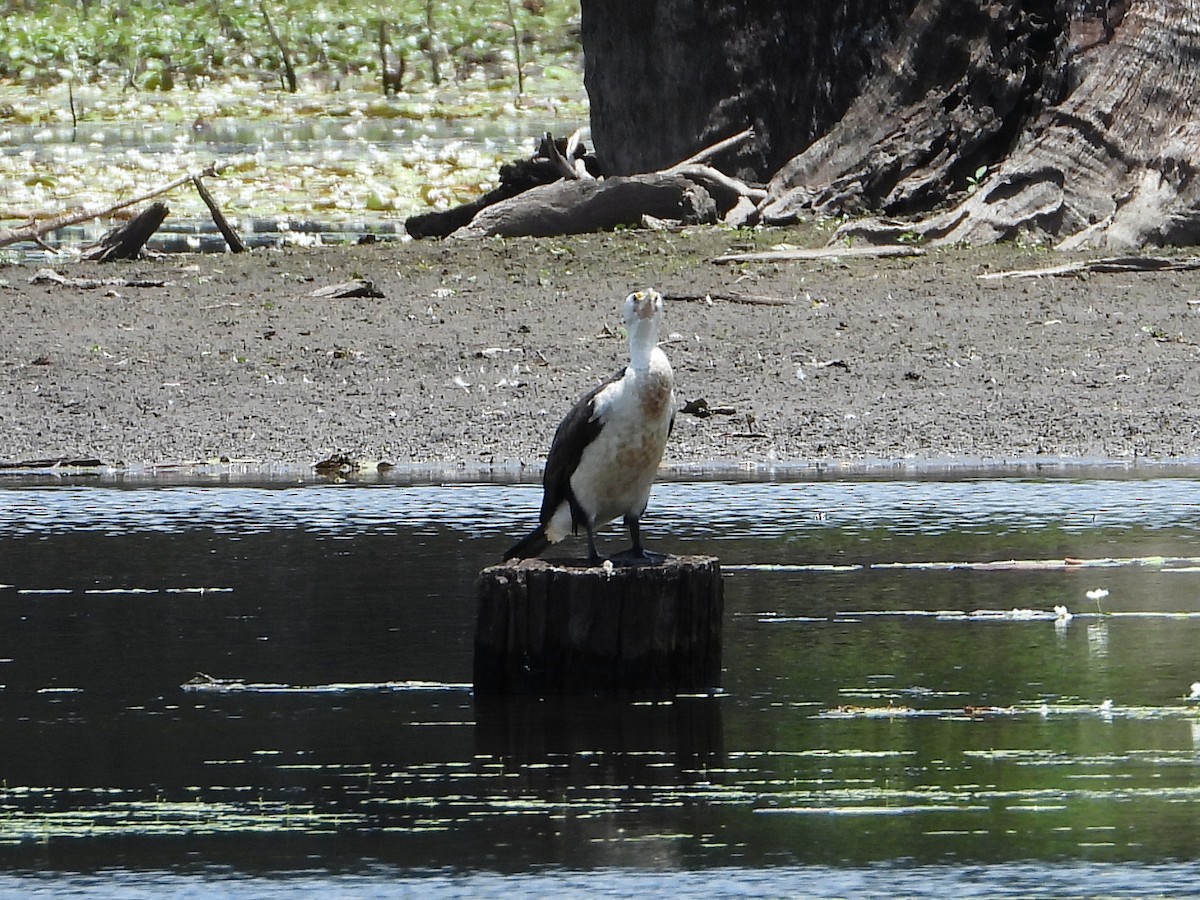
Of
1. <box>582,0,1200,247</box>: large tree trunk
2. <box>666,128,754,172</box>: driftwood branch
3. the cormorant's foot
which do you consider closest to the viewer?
the cormorant's foot

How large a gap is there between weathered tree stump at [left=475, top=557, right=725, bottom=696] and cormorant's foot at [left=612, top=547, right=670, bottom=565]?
6cm

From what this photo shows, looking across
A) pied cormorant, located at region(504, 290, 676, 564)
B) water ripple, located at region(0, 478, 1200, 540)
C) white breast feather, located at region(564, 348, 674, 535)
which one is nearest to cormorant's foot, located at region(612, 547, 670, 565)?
pied cormorant, located at region(504, 290, 676, 564)

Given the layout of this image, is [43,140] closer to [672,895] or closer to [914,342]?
[914,342]

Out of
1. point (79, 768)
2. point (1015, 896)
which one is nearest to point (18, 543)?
point (79, 768)

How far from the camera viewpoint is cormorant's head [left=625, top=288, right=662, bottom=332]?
6184mm

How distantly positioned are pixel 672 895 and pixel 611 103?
1492cm

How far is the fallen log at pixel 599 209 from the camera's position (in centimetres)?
1739

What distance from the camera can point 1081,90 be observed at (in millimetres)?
16297

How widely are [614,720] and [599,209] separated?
11945 millimetres

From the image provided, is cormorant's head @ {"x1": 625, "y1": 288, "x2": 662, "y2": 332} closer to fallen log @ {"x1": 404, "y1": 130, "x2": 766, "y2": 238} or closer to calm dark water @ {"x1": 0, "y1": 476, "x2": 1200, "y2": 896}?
calm dark water @ {"x1": 0, "y1": 476, "x2": 1200, "y2": 896}

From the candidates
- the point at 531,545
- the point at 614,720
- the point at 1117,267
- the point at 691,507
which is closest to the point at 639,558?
the point at 531,545

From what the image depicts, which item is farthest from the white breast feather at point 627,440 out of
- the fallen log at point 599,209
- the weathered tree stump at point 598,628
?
the fallen log at point 599,209

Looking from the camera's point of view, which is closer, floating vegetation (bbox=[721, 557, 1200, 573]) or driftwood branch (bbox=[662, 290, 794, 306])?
floating vegetation (bbox=[721, 557, 1200, 573])

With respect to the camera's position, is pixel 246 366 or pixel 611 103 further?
pixel 611 103
